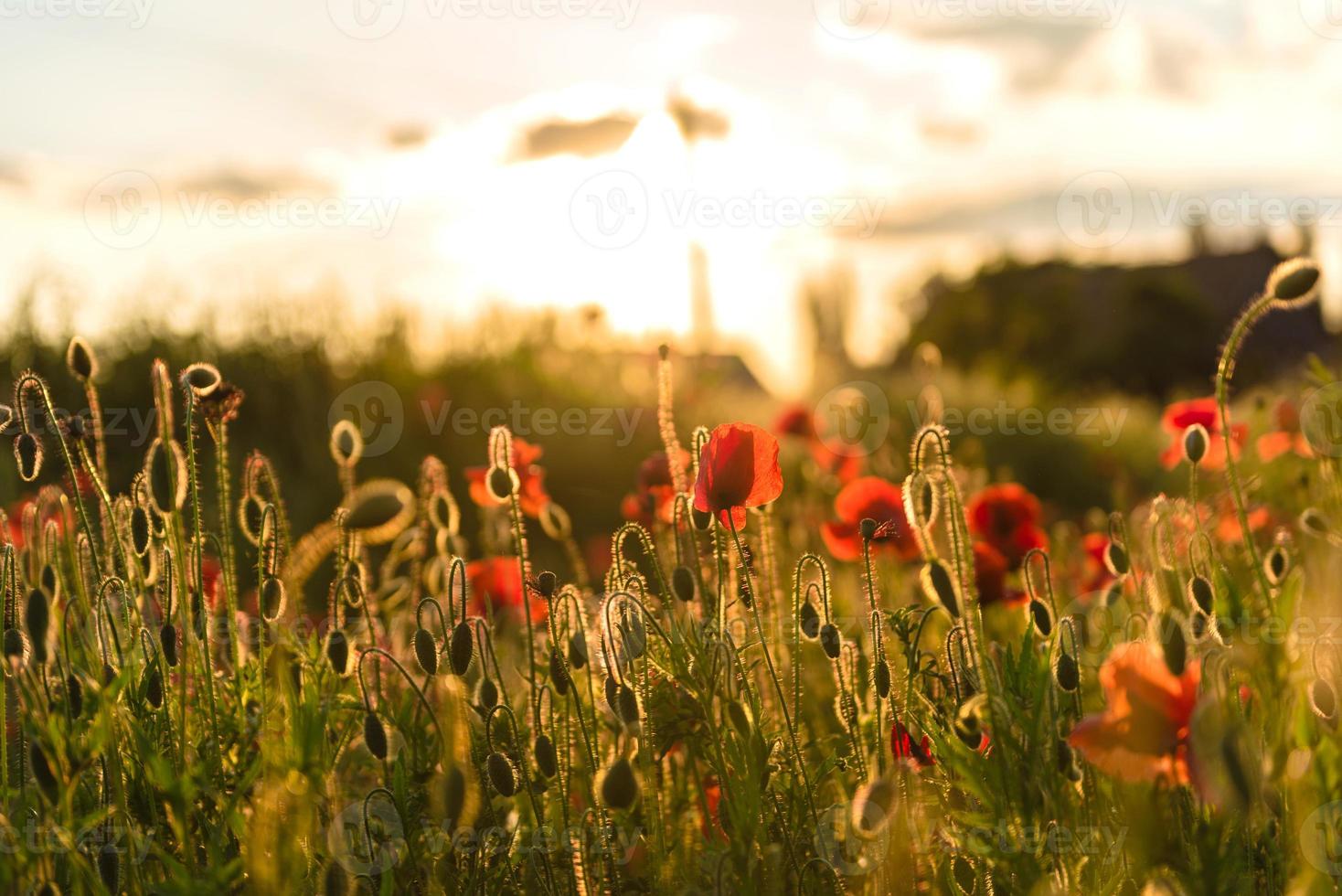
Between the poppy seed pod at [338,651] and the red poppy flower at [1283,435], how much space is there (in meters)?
2.64

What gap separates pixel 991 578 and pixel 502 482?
1557 millimetres

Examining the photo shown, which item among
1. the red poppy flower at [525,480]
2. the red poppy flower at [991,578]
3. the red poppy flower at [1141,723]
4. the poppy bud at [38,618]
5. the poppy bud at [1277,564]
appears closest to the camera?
the red poppy flower at [1141,723]

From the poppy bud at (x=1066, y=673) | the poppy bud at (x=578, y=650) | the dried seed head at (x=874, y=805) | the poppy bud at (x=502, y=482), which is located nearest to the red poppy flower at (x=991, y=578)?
the poppy bud at (x=1066, y=673)

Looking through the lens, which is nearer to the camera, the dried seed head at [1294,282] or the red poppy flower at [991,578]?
the dried seed head at [1294,282]

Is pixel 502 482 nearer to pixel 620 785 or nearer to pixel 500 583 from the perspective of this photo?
pixel 620 785

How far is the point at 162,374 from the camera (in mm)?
1658

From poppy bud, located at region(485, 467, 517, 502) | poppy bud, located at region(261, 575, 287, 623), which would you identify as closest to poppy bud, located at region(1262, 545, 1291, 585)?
poppy bud, located at region(485, 467, 517, 502)

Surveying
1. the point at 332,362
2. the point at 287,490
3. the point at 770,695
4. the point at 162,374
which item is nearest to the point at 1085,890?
the point at 770,695

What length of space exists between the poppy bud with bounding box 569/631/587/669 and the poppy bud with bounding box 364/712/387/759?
0.94 feet

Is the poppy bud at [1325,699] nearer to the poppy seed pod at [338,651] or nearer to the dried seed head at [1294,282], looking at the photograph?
the dried seed head at [1294,282]

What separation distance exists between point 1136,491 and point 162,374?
8599 mm

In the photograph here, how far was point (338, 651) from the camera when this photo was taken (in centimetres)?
175

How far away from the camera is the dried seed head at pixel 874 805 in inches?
50.9

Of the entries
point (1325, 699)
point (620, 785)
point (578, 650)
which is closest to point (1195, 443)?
point (1325, 699)
